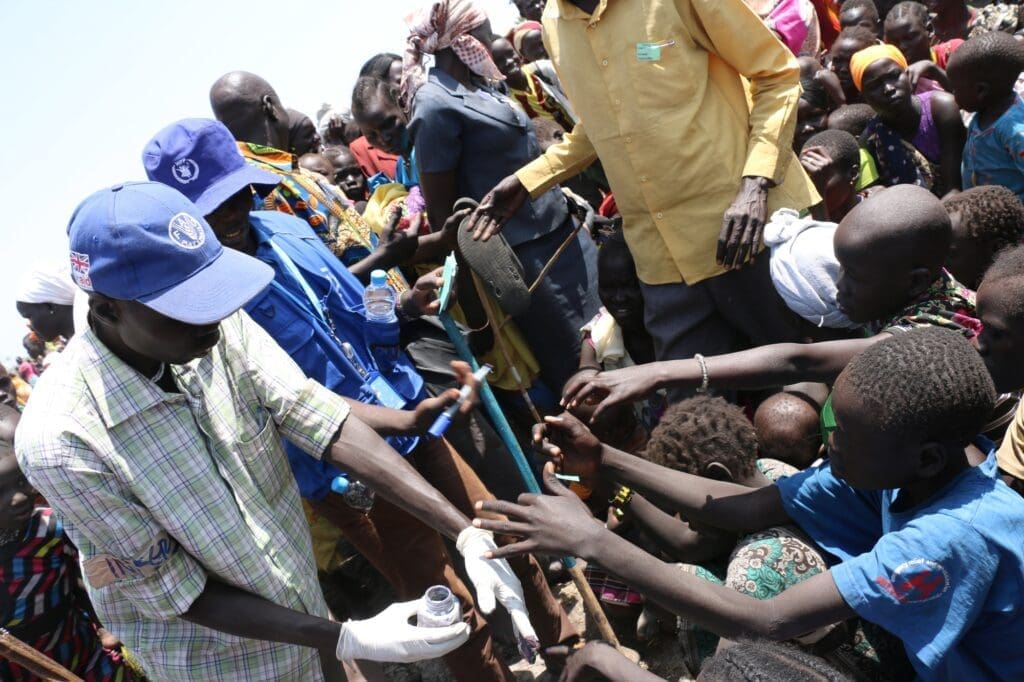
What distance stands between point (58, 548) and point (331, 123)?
675 cm

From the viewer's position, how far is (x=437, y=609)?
217cm

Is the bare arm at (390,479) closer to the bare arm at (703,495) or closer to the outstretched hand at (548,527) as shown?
the outstretched hand at (548,527)

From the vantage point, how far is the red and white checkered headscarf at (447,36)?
375 cm

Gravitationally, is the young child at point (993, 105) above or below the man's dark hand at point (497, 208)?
below

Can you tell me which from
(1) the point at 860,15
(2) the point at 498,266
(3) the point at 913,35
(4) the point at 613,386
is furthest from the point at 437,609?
(1) the point at 860,15

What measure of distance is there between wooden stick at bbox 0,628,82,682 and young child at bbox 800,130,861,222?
12.4 ft

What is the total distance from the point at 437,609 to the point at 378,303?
1362 millimetres

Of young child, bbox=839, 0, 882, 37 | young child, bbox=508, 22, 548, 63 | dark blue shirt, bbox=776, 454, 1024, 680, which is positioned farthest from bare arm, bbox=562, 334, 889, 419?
young child, bbox=508, 22, 548, 63

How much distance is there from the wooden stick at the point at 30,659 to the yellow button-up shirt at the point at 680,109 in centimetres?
257

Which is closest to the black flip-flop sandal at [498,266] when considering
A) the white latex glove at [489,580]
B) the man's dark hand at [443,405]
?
the man's dark hand at [443,405]

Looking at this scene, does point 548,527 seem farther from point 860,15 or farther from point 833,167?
point 860,15

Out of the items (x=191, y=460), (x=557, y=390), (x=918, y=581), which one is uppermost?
(x=191, y=460)

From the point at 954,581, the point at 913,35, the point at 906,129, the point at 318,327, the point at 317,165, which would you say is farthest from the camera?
the point at 913,35

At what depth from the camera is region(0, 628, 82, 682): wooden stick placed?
8.53ft
